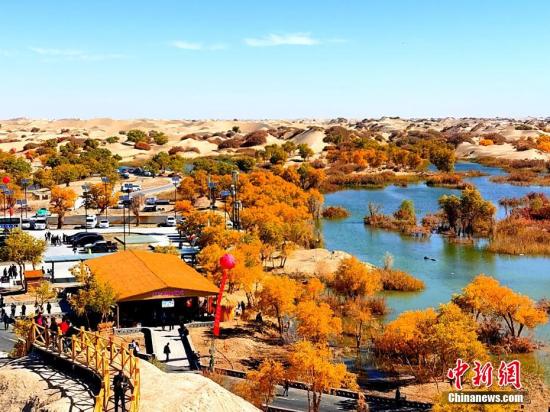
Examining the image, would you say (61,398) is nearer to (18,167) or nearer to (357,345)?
(357,345)

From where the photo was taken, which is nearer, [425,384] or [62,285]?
[425,384]

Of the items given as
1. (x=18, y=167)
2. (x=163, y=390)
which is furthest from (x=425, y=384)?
(x=18, y=167)

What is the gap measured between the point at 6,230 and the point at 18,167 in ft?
139

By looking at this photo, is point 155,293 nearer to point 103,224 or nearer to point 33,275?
point 33,275

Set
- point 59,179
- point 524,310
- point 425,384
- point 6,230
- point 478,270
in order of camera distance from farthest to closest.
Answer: point 59,179 → point 6,230 → point 478,270 → point 524,310 → point 425,384

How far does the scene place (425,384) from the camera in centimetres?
2702

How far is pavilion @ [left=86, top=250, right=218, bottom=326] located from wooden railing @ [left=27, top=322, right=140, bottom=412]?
1241 cm

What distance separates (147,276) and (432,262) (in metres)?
26.0

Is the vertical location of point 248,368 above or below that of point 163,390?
below

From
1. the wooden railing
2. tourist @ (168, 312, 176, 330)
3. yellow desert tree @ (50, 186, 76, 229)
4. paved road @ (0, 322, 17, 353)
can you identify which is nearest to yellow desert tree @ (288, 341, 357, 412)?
the wooden railing

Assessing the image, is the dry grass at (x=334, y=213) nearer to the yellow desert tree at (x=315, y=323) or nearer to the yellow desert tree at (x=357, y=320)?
the yellow desert tree at (x=357, y=320)

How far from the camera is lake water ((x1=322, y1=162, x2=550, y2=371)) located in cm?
4075

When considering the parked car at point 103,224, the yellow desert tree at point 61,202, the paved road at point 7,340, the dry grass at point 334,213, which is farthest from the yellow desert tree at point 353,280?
the dry grass at point 334,213

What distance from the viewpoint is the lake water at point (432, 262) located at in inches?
1604
